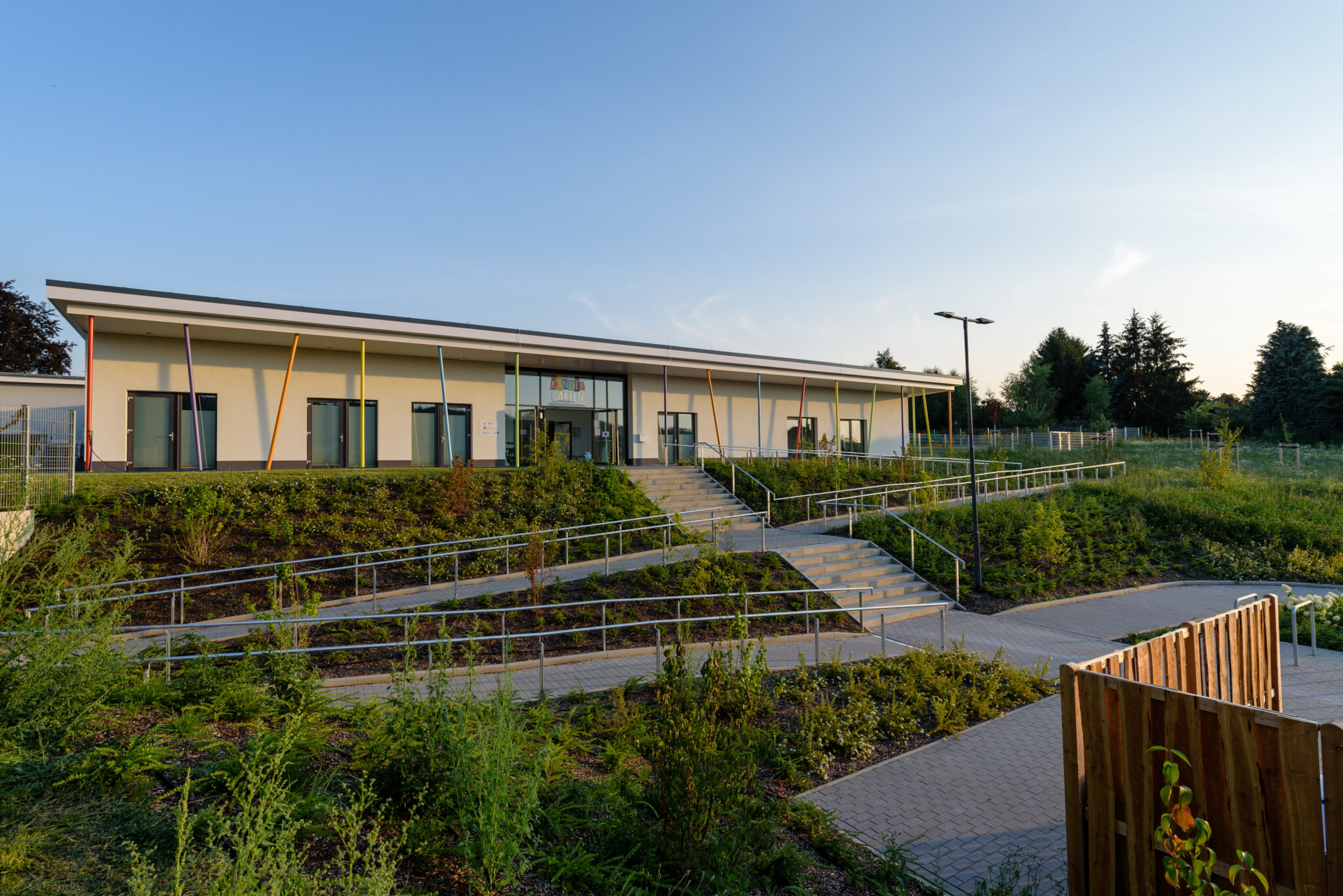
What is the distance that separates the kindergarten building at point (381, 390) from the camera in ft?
59.0

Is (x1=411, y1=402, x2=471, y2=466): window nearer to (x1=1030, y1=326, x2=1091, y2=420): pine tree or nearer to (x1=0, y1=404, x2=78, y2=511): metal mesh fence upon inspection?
(x1=0, y1=404, x2=78, y2=511): metal mesh fence

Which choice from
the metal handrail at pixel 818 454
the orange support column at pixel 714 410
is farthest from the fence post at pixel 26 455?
the orange support column at pixel 714 410

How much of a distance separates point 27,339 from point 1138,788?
4399cm

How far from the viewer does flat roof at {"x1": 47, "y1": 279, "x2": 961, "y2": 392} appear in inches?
651

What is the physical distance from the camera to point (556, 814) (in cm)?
425

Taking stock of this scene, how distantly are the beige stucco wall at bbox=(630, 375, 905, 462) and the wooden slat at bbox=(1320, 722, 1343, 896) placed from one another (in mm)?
24124

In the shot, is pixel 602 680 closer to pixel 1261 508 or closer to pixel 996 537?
pixel 996 537

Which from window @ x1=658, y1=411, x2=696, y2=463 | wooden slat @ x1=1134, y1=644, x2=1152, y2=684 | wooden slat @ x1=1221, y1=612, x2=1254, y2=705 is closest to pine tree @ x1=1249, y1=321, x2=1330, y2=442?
window @ x1=658, y1=411, x2=696, y2=463

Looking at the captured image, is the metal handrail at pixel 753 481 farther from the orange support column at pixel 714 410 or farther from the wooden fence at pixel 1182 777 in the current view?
the wooden fence at pixel 1182 777

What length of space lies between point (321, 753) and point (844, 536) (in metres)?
14.8

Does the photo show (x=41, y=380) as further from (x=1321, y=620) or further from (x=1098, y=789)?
(x=1321, y=620)

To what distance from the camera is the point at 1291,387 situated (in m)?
54.9

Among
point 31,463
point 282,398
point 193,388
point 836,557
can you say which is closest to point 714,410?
point 836,557

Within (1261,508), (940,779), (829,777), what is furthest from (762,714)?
(1261,508)
